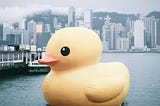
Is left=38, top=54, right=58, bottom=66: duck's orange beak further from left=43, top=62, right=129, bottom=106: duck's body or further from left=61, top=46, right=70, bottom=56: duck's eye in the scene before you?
left=43, top=62, right=129, bottom=106: duck's body

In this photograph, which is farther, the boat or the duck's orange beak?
the boat

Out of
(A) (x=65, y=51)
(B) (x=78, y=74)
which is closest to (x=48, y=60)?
(A) (x=65, y=51)

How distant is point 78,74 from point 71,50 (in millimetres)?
563

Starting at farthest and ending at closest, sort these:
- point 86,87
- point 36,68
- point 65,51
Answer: point 36,68 < point 65,51 < point 86,87

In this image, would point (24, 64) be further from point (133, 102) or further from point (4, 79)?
point (133, 102)

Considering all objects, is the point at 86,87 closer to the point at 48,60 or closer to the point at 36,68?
the point at 48,60

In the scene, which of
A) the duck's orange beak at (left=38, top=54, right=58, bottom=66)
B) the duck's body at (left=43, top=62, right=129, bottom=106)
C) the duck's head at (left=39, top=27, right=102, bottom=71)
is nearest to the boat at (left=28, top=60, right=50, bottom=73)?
the duck's body at (left=43, top=62, right=129, bottom=106)

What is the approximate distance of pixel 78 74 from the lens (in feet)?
26.8

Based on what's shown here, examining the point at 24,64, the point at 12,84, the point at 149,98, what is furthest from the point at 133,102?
the point at 24,64

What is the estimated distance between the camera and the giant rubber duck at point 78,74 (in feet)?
26.2

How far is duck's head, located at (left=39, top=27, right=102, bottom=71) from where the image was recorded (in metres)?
8.09

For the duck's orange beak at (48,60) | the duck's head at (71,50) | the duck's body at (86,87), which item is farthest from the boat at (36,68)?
the duck's orange beak at (48,60)

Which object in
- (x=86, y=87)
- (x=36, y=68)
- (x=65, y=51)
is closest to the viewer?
(x=86, y=87)

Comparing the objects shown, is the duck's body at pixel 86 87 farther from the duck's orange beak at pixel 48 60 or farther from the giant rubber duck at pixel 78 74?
the duck's orange beak at pixel 48 60
